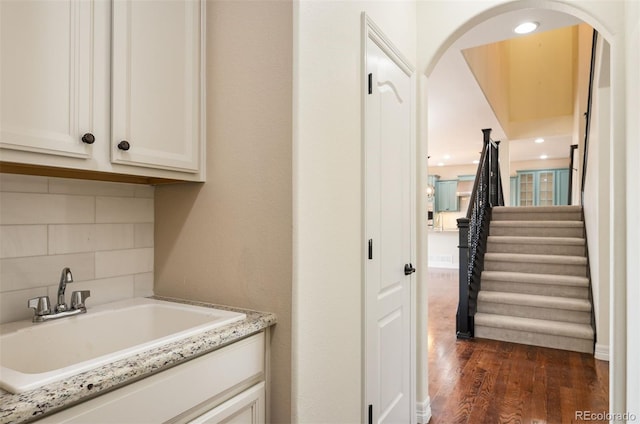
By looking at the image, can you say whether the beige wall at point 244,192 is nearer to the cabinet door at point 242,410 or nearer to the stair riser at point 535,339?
the cabinet door at point 242,410

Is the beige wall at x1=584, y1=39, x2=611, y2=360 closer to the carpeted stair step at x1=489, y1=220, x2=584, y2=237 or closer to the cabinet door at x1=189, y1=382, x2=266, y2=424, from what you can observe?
the carpeted stair step at x1=489, y1=220, x2=584, y2=237

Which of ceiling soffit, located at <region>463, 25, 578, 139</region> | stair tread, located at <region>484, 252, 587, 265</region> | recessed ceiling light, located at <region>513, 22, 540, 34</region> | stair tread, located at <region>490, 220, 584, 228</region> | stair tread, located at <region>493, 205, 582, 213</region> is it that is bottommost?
stair tread, located at <region>484, 252, 587, 265</region>

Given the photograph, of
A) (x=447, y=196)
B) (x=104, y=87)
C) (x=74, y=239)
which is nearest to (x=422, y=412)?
(x=74, y=239)

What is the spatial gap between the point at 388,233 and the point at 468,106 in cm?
403

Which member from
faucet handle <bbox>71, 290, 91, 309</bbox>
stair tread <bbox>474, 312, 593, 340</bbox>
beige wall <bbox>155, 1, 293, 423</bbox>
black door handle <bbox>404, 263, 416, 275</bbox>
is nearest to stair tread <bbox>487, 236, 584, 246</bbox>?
stair tread <bbox>474, 312, 593, 340</bbox>

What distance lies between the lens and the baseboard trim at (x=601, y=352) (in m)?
3.34

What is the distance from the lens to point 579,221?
4.98 m

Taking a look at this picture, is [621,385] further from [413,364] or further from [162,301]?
[162,301]

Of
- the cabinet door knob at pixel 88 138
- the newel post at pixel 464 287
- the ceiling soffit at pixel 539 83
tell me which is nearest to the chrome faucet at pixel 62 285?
the cabinet door knob at pixel 88 138

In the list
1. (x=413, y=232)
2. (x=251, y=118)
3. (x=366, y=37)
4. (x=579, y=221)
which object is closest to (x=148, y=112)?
(x=251, y=118)

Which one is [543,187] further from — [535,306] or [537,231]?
[535,306]

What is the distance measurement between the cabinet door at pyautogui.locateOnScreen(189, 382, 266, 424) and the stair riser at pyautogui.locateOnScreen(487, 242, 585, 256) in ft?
14.3

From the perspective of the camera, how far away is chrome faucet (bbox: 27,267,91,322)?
4.01 feet

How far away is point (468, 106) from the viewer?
17.1 feet
